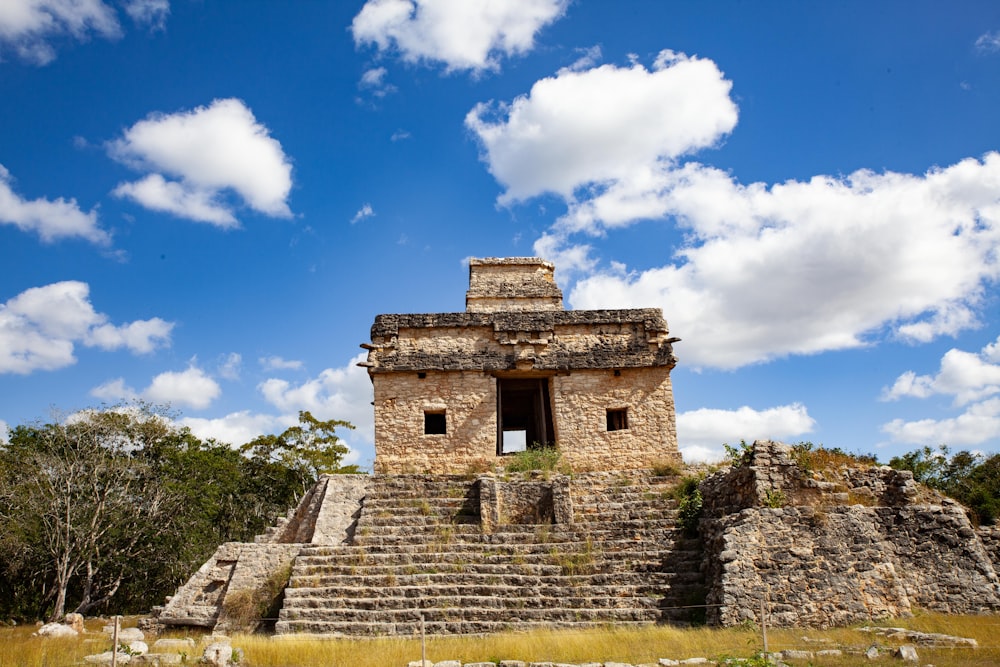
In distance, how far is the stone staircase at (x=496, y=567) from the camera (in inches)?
392

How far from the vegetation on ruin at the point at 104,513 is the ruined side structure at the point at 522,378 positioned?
11.5 m

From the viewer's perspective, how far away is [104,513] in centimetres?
2173

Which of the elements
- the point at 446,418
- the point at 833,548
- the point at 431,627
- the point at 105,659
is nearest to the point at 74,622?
the point at 105,659

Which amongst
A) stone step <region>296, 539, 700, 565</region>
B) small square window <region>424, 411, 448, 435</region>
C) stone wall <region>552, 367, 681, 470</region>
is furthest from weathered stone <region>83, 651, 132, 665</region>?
stone wall <region>552, 367, 681, 470</region>

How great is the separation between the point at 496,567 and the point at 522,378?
7.17m

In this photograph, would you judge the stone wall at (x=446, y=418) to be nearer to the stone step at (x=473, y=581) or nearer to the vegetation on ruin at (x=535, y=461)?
the vegetation on ruin at (x=535, y=461)

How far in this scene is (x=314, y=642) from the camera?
28.9 ft

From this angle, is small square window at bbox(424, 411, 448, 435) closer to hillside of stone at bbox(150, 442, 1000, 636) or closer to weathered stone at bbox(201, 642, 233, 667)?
hillside of stone at bbox(150, 442, 1000, 636)

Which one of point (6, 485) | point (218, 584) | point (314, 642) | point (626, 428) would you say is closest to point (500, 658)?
point (314, 642)

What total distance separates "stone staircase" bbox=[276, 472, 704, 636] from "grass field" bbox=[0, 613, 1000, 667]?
2.30 feet

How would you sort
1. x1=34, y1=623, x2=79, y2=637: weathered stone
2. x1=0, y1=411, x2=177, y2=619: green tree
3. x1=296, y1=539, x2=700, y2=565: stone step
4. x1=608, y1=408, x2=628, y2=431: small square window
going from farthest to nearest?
x1=0, y1=411, x2=177, y2=619: green tree < x1=608, y1=408, x2=628, y2=431: small square window < x1=34, y1=623, x2=79, y2=637: weathered stone < x1=296, y1=539, x2=700, y2=565: stone step

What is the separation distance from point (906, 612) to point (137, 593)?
80.3 feet

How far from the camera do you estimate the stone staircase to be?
995cm

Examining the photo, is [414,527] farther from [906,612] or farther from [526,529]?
[906,612]
